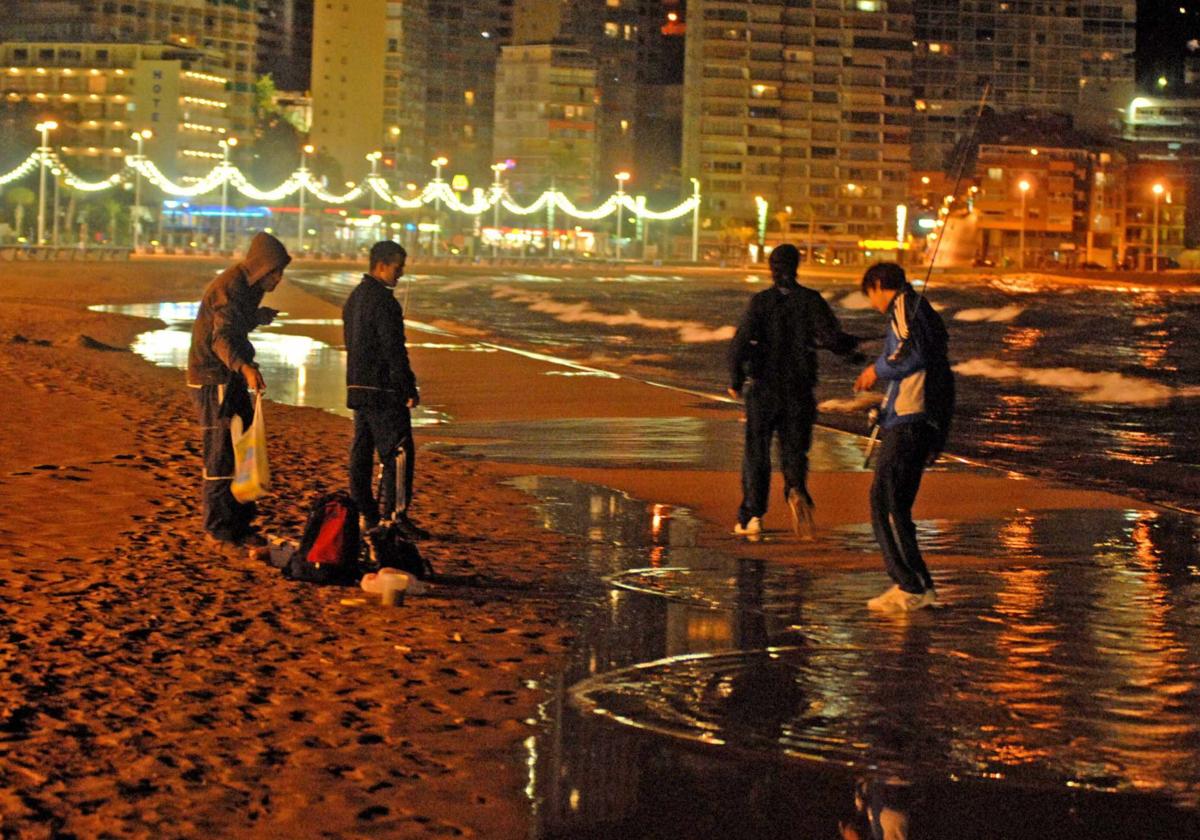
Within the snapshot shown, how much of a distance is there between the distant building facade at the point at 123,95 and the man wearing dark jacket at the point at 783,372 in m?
158

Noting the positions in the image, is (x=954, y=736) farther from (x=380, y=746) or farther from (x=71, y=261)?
(x=71, y=261)

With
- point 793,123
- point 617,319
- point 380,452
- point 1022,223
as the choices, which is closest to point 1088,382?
point 617,319

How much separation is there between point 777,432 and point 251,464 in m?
2.93

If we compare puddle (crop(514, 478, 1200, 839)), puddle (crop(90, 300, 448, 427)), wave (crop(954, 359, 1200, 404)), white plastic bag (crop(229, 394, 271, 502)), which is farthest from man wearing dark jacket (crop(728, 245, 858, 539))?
wave (crop(954, 359, 1200, 404))

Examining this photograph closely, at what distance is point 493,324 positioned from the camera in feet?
128

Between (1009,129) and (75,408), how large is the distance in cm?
17550

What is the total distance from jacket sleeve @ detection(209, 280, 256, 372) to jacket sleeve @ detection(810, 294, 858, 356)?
2.98 meters

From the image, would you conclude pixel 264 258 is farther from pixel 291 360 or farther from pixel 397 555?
pixel 291 360

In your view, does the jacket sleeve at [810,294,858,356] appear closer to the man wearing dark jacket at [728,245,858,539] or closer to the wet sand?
the man wearing dark jacket at [728,245,858,539]

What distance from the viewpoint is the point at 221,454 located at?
28.6 ft

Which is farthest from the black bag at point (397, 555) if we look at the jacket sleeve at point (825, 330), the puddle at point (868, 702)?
the jacket sleeve at point (825, 330)

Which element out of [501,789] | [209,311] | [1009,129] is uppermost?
[1009,129]

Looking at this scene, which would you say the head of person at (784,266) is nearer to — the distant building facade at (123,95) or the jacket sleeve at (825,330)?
the jacket sleeve at (825,330)

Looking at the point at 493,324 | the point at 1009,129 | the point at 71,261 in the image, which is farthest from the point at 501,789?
the point at 1009,129
